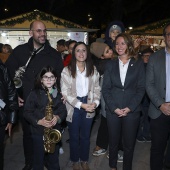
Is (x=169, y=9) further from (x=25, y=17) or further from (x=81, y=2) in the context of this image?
(x=25, y=17)

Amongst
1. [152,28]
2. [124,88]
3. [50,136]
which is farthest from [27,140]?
[152,28]

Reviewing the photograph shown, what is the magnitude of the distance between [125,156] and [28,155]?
5.12ft

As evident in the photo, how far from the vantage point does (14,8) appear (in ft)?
108

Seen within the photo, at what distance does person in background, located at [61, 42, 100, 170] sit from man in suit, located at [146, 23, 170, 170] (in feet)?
2.77

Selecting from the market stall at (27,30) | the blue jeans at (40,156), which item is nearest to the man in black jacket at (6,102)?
the blue jeans at (40,156)

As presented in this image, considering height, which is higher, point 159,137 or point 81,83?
point 81,83

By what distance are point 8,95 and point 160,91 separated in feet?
6.79

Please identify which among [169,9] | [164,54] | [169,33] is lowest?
[164,54]

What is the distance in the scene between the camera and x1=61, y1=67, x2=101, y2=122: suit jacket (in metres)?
3.57

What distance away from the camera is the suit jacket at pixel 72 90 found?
357cm

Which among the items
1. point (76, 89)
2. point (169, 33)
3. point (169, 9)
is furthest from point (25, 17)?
point (169, 9)

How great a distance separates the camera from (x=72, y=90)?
3619mm

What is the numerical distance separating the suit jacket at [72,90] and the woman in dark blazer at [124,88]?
10.6 inches

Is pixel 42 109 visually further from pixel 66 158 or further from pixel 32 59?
pixel 66 158
